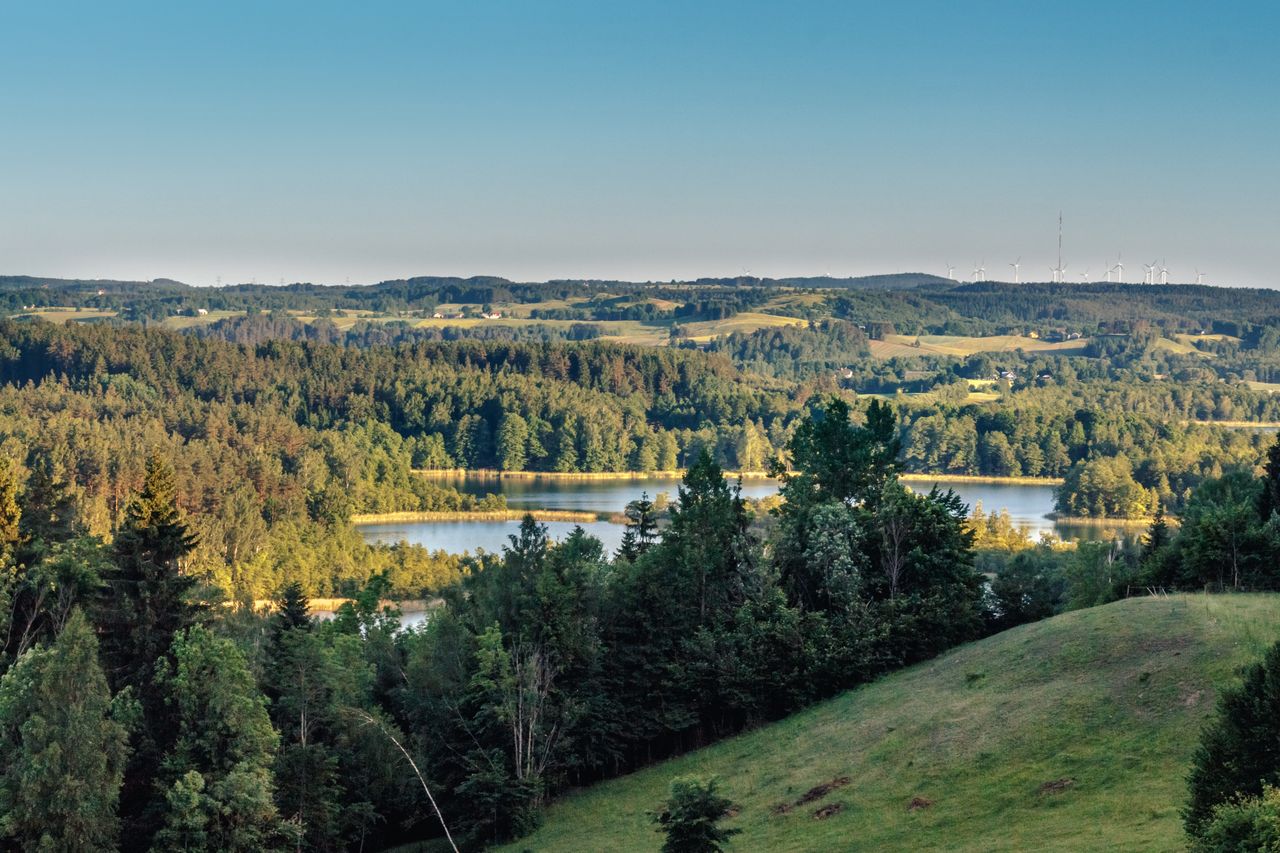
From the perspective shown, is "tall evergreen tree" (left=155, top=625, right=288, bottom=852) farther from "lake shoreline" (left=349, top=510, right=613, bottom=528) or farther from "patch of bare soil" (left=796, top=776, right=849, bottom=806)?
"lake shoreline" (left=349, top=510, right=613, bottom=528)

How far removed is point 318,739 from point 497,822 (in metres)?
6.55

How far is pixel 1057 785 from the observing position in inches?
1310

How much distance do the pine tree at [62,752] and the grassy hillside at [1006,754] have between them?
12.2 metres

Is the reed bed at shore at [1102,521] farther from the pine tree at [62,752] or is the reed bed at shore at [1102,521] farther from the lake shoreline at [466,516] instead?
the pine tree at [62,752]

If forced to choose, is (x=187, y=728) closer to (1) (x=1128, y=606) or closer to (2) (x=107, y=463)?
(1) (x=1128, y=606)

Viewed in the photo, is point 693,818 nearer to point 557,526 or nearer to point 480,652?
point 480,652

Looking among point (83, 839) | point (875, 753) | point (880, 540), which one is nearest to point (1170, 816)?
point (875, 753)

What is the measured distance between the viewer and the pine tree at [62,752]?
126 ft

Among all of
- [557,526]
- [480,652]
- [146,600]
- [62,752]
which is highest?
[146,600]

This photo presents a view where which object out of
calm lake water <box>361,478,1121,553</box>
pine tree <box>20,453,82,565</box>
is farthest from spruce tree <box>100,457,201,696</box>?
calm lake water <box>361,478,1121,553</box>

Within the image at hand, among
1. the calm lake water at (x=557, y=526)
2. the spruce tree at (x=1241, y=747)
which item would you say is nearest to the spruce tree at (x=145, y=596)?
the spruce tree at (x=1241, y=747)

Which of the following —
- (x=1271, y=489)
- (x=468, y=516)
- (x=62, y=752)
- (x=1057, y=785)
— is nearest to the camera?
(x=1057, y=785)

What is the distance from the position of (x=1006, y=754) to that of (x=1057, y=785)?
3238 mm

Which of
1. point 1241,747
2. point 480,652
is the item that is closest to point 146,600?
point 480,652
